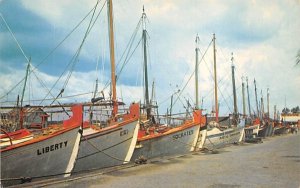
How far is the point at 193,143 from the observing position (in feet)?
79.6

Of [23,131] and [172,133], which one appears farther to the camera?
[172,133]

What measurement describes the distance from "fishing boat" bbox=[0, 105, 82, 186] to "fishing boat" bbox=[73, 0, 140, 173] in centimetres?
145

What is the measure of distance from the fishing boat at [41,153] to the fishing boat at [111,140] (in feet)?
4.77

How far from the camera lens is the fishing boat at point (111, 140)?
51.0 feet

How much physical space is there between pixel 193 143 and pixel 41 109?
11.2 m

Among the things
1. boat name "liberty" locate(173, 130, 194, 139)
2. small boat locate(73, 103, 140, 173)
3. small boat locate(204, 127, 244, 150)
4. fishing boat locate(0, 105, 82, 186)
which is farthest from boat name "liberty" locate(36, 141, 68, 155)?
Result: small boat locate(204, 127, 244, 150)

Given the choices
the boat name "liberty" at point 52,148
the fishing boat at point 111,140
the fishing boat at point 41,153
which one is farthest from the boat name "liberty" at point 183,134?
the boat name "liberty" at point 52,148

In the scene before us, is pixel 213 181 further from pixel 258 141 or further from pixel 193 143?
pixel 258 141

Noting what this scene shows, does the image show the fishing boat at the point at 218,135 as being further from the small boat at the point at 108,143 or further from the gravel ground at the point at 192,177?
the gravel ground at the point at 192,177

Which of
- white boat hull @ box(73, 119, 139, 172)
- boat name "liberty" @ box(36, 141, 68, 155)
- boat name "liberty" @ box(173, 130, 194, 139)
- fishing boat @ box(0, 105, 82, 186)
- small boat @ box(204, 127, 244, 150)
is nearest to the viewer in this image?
fishing boat @ box(0, 105, 82, 186)

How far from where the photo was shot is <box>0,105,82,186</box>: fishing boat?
38.5 ft

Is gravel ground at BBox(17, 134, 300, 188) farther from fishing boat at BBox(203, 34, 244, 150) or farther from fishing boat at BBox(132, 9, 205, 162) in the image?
fishing boat at BBox(203, 34, 244, 150)

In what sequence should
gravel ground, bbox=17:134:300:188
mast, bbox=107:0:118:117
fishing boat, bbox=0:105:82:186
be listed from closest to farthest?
gravel ground, bbox=17:134:300:188
fishing boat, bbox=0:105:82:186
mast, bbox=107:0:118:117

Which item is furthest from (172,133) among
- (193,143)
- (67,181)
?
(67,181)
